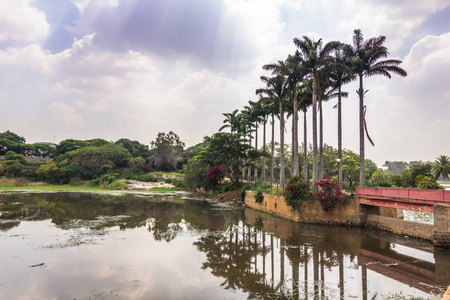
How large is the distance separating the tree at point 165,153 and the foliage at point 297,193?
222 ft

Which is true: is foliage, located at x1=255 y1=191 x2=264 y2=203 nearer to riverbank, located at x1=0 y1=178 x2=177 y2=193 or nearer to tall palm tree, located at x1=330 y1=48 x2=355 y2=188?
tall palm tree, located at x1=330 y1=48 x2=355 y2=188

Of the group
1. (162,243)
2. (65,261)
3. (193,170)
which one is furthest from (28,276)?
(193,170)

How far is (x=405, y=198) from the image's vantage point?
1745 centimetres

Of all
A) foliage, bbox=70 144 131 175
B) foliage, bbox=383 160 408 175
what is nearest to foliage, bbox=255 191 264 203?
foliage, bbox=70 144 131 175

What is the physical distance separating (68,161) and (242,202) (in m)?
57.9

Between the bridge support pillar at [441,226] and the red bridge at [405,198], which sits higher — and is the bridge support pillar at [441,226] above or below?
below

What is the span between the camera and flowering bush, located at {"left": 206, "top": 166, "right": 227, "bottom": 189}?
47959mm

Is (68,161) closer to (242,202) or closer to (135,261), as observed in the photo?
(242,202)

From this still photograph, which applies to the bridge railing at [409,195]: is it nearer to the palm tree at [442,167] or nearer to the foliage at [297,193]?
the foliage at [297,193]

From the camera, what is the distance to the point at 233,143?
4306 cm

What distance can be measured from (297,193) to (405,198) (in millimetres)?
8121

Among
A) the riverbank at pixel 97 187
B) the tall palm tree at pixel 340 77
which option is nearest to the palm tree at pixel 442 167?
the tall palm tree at pixel 340 77

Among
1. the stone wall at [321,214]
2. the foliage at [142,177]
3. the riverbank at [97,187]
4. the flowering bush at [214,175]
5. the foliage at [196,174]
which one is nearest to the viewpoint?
the stone wall at [321,214]

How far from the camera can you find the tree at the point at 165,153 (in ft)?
285
